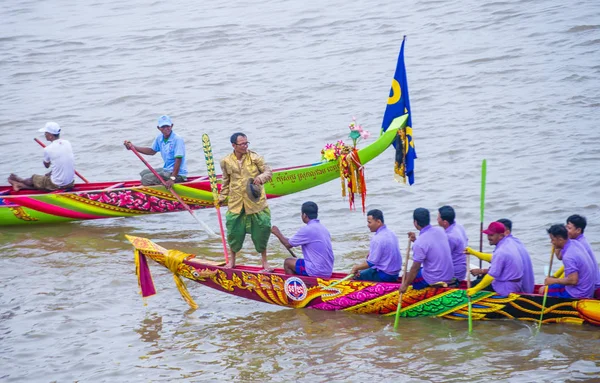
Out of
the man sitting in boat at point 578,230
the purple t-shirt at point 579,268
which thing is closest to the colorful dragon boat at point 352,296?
the purple t-shirt at point 579,268

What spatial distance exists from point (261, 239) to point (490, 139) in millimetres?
7234

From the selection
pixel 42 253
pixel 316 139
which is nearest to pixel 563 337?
pixel 42 253

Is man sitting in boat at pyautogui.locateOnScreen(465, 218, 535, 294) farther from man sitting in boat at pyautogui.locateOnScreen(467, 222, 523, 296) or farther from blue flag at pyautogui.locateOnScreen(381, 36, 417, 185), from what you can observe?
blue flag at pyautogui.locateOnScreen(381, 36, 417, 185)

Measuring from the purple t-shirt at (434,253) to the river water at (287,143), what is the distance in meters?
0.59

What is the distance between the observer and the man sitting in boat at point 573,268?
26.2 ft

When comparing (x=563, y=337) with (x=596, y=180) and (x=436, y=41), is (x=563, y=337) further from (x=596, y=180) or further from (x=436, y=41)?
(x=436, y=41)

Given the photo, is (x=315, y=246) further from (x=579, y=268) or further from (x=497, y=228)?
(x=579, y=268)

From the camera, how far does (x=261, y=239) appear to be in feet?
31.2

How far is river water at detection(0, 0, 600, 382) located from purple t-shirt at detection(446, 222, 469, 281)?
0.58 m

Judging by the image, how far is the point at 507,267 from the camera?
8.21 metres

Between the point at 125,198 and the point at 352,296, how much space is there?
4768 millimetres

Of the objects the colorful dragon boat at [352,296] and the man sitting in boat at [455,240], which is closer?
the colorful dragon boat at [352,296]

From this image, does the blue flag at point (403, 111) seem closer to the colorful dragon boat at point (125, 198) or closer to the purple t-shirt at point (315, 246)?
the colorful dragon boat at point (125, 198)

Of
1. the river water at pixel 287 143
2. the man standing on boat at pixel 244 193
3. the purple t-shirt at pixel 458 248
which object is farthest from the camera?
the man standing on boat at pixel 244 193
